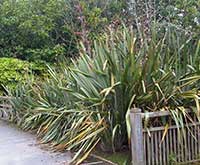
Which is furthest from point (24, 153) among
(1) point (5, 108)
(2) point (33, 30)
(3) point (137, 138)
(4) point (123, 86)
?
(2) point (33, 30)

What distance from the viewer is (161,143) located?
20.6 ft

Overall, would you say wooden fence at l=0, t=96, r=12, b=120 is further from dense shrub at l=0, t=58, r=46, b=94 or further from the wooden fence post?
the wooden fence post

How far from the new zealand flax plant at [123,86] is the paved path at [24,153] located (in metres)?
0.31

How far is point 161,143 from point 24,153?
2869 millimetres

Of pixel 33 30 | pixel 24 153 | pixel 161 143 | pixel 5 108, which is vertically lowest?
pixel 24 153

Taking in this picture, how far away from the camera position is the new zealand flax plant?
671 centimetres

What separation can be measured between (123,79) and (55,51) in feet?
30.7

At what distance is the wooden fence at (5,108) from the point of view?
12106 millimetres

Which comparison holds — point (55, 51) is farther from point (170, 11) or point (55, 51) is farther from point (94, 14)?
point (170, 11)

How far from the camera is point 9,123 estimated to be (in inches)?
467

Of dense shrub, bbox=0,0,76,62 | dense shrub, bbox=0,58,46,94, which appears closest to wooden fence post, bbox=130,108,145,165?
dense shrub, bbox=0,58,46,94

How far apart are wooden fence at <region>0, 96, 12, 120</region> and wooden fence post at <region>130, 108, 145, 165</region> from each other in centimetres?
653

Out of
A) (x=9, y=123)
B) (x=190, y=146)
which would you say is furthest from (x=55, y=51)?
(x=190, y=146)

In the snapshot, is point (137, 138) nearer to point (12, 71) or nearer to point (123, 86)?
point (123, 86)
